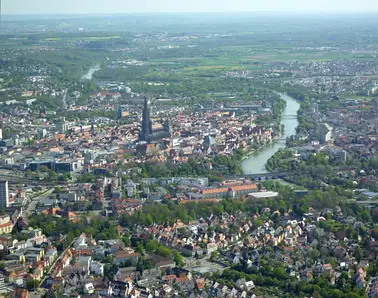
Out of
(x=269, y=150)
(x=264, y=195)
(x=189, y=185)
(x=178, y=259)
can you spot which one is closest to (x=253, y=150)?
(x=269, y=150)

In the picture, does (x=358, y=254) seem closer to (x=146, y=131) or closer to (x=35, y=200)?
(x=35, y=200)

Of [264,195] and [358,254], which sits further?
[264,195]

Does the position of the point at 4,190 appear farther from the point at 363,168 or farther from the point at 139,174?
the point at 363,168

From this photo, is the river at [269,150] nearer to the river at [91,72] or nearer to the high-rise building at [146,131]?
the high-rise building at [146,131]

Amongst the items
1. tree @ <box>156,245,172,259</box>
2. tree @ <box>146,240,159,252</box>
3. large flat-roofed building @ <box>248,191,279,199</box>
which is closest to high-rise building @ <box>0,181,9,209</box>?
tree @ <box>146,240,159,252</box>

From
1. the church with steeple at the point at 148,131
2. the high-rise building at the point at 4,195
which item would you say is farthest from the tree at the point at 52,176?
the church with steeple at the point at 148,131
